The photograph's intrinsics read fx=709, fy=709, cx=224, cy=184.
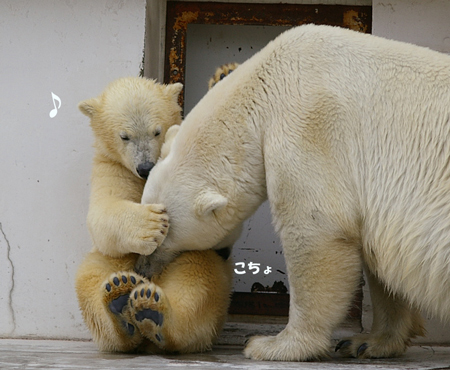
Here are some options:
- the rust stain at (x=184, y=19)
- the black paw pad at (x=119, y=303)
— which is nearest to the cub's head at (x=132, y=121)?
the black paw pad at (x=119, y=303)

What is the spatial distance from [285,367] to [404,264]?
53 centimetres

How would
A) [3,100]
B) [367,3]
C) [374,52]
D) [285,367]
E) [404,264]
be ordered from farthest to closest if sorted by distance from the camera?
[367,3] < [3,100] < [374,52] < [404,264] < [285,367]

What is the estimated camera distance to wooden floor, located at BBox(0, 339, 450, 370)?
2.19 m

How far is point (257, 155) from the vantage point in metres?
2.56

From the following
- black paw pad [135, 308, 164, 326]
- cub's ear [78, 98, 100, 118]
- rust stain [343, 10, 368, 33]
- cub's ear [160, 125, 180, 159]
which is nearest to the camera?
black paw pad [135, 308, 164, 326]

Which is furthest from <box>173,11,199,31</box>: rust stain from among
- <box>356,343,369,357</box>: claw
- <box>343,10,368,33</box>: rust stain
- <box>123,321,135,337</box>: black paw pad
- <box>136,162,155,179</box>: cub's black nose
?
<box>356,343,369,357</box>: claw

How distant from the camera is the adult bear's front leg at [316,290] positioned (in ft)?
7.97

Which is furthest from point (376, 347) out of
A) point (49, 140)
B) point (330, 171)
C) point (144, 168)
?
point (49, 140)

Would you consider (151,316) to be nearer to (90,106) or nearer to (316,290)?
(316,290)

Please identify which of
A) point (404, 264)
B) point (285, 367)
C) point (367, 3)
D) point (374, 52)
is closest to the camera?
point (285, 367)

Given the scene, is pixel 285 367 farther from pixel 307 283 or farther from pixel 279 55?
pixel 279 55

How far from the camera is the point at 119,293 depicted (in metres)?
2.51

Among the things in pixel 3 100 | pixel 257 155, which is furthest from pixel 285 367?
pixel 3 100

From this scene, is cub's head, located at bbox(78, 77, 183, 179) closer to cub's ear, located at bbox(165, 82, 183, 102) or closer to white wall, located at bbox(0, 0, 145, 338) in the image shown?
cub's ear, located at bbox(165, 82, 183, 102)
